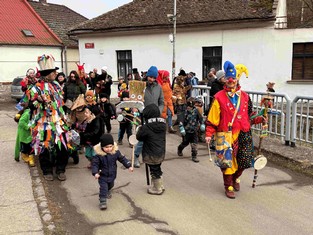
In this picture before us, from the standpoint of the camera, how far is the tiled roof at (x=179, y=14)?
15.6 meters

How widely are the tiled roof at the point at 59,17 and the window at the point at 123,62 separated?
10375 mm

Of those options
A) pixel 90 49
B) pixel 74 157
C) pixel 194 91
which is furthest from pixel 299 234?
pixel 90 49

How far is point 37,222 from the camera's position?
13.8ft

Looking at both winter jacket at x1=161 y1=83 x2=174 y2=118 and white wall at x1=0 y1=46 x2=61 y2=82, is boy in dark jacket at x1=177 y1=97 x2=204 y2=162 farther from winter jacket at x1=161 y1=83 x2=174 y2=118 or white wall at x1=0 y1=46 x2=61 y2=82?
white wall at x1=0 y1=46 x2=61 y2=82

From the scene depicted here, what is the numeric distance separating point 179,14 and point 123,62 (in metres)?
3.90

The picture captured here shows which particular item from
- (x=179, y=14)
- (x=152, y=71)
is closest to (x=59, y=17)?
(x=179, y=14)

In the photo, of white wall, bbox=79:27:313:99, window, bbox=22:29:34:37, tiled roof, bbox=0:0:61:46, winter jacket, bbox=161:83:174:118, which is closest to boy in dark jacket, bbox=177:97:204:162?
winter jacket, bbox=161:83:174:118

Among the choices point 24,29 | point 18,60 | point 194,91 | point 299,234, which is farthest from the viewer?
point 24,29

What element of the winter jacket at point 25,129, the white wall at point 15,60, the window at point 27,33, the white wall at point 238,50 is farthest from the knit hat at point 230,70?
the window at point 27,33

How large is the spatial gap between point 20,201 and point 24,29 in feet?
79.6

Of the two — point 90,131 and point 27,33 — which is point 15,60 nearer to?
point 27,33

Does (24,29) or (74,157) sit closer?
(74,157)

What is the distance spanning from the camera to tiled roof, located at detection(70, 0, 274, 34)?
15.6 metres

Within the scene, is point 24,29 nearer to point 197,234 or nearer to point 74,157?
point 74,157
